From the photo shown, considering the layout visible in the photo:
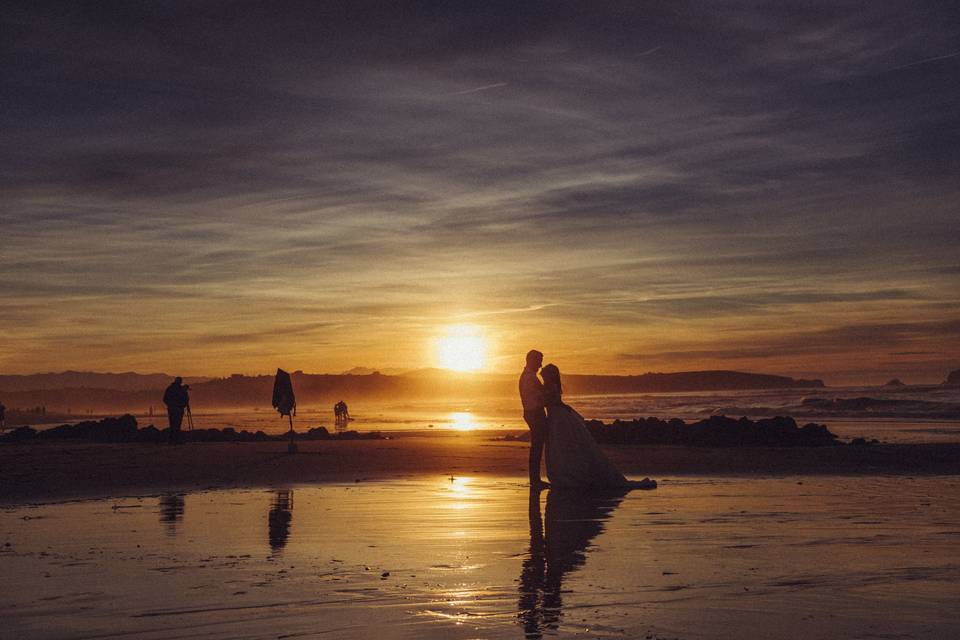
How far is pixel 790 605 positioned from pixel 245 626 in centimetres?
393

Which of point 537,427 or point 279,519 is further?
point 537,427

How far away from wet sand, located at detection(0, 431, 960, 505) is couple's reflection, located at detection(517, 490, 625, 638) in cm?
489

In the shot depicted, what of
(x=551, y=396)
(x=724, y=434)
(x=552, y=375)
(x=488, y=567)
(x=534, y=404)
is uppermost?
(x=552, y=375)

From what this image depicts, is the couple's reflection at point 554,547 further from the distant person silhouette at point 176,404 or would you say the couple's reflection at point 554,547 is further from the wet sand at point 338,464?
the distant person silhouette at point 176,404

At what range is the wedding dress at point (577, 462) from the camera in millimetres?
16406

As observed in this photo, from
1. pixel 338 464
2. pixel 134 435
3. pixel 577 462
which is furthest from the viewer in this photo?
pixel 134 435

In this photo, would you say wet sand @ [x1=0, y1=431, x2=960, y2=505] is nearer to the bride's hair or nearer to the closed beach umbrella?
the closed beach umbrella

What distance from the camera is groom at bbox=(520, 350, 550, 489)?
17109mm

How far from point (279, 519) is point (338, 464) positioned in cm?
908

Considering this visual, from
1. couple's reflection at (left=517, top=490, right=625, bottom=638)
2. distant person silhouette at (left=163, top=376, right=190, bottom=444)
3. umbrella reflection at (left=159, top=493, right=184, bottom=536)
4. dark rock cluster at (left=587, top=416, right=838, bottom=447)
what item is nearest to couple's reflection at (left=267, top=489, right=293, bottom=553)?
umbrella reflection at (left=159, top=493, right=184, bottom=536)

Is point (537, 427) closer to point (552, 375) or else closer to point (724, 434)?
point (552, 375)

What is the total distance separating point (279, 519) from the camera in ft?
41.2

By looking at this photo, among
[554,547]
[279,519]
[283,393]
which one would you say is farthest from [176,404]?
[554,547]

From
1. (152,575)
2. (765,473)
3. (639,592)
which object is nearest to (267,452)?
(765,473)
